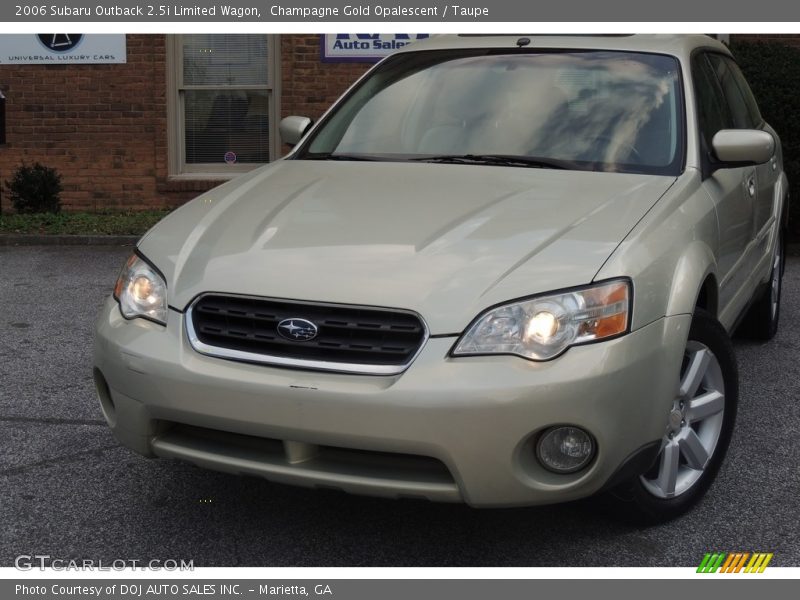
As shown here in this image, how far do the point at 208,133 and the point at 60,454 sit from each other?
8082 mm

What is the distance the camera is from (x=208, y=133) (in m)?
12.1

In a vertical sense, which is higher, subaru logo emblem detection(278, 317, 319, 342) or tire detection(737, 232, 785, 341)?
subaru logo emblem detection(278, 317, 319, 342)

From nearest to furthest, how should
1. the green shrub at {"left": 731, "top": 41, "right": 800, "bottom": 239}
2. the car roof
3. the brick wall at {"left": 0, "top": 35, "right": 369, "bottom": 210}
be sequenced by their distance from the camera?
the car roof → the green shrub at {"left": 731, "top": 41, "right": 800, "bottom": 239} → the brick wall at {"left": 0, "top": 35, "right": 369, "bottom": 210}

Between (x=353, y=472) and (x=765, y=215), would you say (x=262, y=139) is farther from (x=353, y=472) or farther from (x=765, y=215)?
(x=353, y=472)

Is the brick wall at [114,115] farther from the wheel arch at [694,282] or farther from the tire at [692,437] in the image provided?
the tire at [692,437]

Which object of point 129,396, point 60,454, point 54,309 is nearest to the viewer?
point 129,396

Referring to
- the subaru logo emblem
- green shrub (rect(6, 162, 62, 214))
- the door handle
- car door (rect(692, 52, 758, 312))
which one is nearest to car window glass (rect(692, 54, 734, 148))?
car door (rect(692, 52, 758, 312))

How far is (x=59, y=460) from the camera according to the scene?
4344mm

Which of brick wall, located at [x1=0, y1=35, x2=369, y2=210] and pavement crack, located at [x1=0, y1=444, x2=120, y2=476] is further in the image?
brick wall, located at [x1=0, y1=35, x2=369, y2=210]

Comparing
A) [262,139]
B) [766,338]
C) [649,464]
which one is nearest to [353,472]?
[649,464]

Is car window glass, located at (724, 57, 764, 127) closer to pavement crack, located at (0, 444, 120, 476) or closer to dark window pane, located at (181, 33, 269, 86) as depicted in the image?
pavement crack, located at (0, 444, 120, 476)

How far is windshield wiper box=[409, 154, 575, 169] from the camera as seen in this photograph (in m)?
4.21

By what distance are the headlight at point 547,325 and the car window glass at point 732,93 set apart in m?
2.52

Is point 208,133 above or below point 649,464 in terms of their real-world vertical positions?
below
